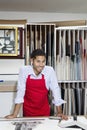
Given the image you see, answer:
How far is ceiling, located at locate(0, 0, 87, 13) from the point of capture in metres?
2.47

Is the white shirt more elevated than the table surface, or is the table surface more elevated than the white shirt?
the white shirt

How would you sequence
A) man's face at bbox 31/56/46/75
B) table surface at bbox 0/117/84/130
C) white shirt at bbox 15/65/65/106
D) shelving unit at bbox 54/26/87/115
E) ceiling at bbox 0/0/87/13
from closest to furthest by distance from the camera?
table surface at bbox 0/117/84/130 → man's face at bbox 31/56/46/75 → white shirt at bbox 15/65/65/106 → ceiling at bbox 0/0/87/13 → shelving unit at bbox 54/26/87/115

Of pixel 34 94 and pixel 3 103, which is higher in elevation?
pixel 34 94

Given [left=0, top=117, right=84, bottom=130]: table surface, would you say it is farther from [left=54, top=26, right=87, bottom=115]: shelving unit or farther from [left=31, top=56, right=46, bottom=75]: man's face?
[left=54, top=26, right=87, bottom=115]: shelving unit

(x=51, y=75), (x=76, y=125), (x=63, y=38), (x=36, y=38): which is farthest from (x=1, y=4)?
(x=76, y=125)

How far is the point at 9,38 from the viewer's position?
289 cm

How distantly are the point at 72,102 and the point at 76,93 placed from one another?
0.12 m

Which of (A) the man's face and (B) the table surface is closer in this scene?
(B) the table surface

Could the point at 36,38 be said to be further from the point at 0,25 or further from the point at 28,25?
the point at 0,25

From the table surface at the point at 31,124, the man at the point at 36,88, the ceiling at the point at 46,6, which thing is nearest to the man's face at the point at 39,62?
the man at the point at 36,88

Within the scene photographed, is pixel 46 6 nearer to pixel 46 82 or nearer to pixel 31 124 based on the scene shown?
pixel 46 82

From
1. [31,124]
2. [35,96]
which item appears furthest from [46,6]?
[31,124]

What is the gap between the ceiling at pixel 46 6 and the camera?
2.47m

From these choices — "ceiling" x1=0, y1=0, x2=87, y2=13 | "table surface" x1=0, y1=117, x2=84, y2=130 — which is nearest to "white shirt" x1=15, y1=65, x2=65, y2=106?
"table surface" x1=0, y1=117, x2=84, y2=130
